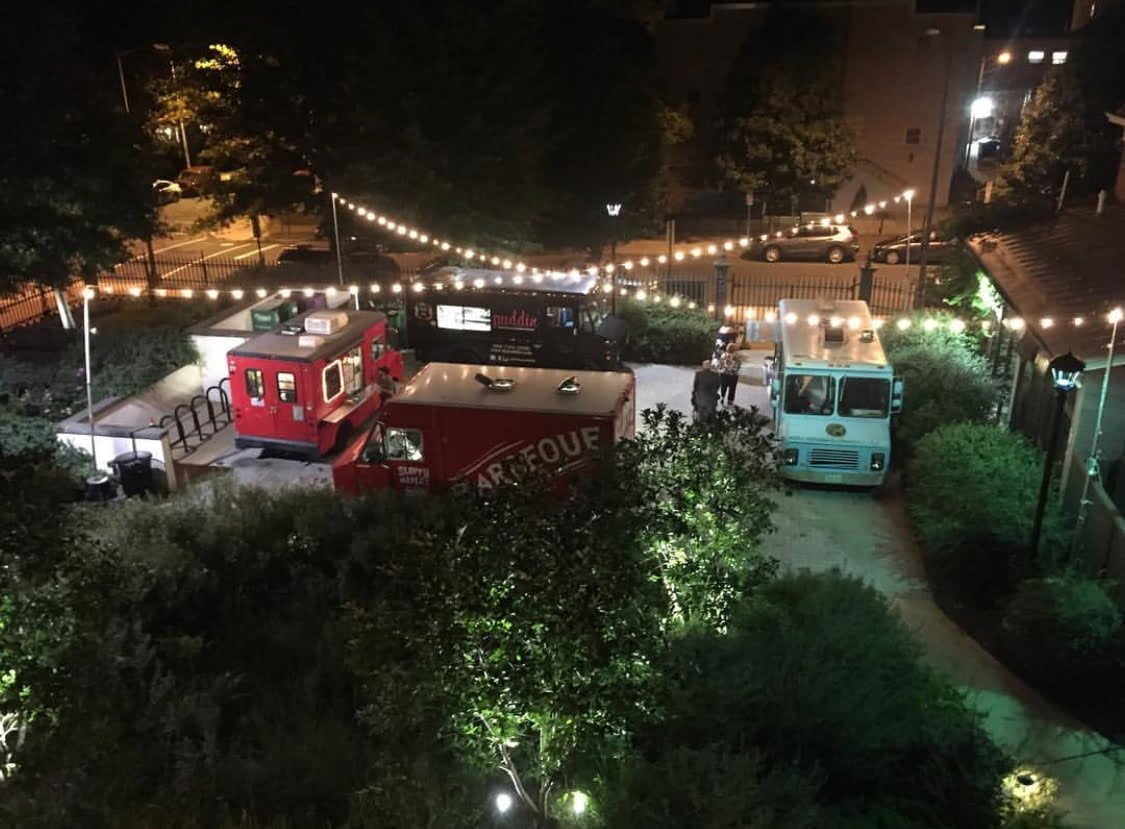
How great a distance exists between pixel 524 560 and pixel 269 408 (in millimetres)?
9729

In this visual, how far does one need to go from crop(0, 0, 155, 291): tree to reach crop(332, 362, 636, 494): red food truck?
10.2 metres

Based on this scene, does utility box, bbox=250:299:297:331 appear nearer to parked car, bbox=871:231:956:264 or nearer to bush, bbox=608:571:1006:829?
bush, bbox=608:571:1006:829

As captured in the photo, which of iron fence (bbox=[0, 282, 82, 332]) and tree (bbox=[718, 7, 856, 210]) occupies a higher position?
tree (bbox=[718, 7, 856, 210])

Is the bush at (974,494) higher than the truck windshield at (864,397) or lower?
lower

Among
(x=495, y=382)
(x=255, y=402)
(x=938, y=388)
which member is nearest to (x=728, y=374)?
(x=938, y=388)

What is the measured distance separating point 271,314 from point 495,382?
7498 millimetres

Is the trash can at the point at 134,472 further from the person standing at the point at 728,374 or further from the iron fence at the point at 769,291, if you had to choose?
the iron fence at the point at 769,291

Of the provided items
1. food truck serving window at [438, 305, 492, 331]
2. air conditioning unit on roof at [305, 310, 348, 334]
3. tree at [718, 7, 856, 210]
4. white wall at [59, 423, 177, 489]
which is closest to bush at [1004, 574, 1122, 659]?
air conditioning unit on roof at [305, 310, 348, 334]

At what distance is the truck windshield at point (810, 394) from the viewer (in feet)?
44.0

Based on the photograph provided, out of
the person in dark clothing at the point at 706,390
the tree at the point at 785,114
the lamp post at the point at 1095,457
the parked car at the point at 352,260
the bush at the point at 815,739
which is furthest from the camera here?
the tree at the point at 785,114

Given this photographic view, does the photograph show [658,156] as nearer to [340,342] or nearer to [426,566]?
[340,342]

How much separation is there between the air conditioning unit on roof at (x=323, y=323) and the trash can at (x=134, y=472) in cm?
323

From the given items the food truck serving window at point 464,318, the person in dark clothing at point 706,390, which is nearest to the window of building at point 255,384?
the food truck serving window at point 464,318

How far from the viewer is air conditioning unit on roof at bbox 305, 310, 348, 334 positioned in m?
15.1
